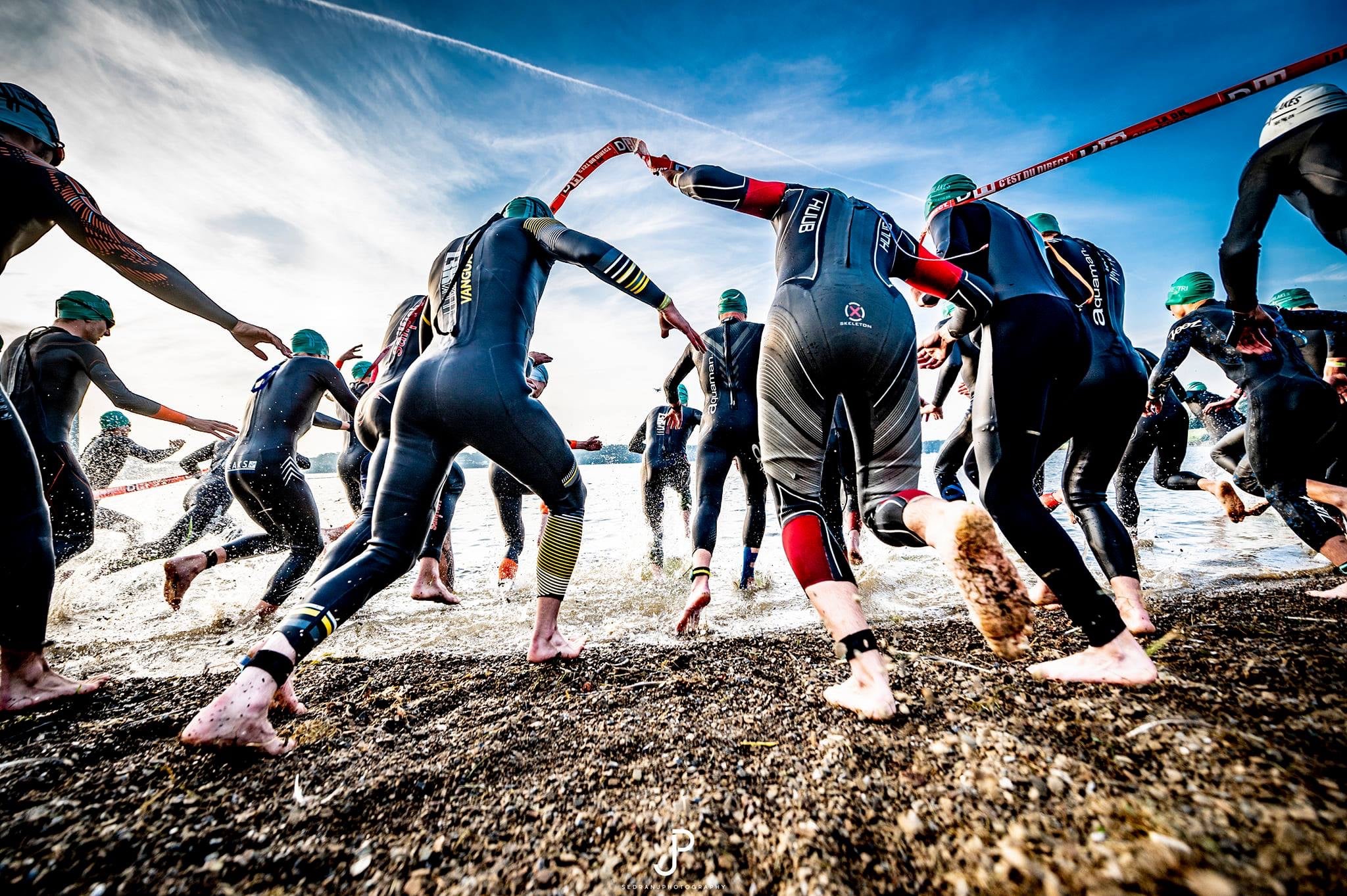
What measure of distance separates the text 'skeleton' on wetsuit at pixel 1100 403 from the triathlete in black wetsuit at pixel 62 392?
23.4ft

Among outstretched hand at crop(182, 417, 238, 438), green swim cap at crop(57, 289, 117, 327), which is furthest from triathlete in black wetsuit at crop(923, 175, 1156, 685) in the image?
green swim cap at crop(57, 289, 117, 327)

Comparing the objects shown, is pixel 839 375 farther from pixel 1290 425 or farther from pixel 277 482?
pixel 277 482

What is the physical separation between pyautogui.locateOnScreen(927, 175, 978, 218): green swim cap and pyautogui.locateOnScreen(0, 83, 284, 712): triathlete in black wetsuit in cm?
412

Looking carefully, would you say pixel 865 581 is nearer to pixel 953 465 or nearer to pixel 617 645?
pixel 953 465

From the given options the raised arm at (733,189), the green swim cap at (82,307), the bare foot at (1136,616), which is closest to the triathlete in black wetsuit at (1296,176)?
the bare foot at (1136,616)

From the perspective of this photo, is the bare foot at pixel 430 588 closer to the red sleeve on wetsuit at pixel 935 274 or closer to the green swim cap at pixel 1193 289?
the red sleeve on wetsuit at pixel 935 274

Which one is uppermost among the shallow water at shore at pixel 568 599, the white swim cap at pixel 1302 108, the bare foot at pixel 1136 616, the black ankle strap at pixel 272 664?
the white swim cap at pixel 1302 108

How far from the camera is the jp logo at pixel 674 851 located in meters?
1.05

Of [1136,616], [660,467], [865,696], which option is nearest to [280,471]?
[660,467]

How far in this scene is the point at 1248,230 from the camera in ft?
8.07

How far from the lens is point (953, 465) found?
464 centimetres

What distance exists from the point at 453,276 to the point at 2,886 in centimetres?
256

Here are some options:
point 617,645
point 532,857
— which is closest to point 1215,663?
point 532,857

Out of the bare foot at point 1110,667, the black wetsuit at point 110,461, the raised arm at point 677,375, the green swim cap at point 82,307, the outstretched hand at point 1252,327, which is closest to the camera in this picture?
the bare foot at point 1110,667
